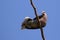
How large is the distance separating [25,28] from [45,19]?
28cm

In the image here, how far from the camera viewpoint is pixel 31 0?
131cm

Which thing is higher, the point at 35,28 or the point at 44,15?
the point at 44,15

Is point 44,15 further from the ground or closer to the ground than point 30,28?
further from the ground

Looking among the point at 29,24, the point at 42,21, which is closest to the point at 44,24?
the point at 42,21

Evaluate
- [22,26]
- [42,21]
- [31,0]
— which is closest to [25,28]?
[22,26]

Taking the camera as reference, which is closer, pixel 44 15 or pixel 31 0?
pixel 31 0

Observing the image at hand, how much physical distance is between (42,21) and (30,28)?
0.21m

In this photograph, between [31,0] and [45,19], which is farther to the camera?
[45,19]

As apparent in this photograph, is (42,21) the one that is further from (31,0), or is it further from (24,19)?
(31,0)

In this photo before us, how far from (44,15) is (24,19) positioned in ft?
0.89

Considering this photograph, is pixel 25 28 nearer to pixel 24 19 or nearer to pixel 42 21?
pixel 24 19

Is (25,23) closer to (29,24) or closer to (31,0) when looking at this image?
(29,24)

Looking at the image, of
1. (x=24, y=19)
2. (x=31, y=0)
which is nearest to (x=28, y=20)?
(x=24, y=19)

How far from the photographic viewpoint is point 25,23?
6.14ft
